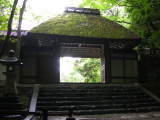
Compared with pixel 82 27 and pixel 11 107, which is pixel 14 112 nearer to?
pixel 11 107

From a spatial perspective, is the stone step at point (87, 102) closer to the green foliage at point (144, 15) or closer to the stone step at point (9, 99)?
the stone step at point (9, 99)

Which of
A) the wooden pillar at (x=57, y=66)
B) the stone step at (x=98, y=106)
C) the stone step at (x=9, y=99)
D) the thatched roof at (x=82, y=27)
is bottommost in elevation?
the stone step at (x=98, y=106)

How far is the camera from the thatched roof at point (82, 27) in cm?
1154

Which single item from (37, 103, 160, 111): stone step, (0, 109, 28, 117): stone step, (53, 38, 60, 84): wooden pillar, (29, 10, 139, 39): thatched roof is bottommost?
(37, 103, 160, 111): stone step

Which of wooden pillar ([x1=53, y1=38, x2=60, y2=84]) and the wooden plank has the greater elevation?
wooden pillar ([x1=53, y1=38, x2=60, y2=84])

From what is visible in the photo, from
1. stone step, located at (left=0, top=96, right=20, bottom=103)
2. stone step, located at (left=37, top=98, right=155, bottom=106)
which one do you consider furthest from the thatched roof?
stone step, located at (left=0, top=96, right=20, bottom=103)

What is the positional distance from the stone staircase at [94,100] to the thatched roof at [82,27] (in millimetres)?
3485

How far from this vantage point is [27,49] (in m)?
13.2

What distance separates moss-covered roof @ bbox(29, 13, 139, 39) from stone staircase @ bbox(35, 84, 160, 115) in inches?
137

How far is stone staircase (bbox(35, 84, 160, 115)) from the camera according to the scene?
8.52m

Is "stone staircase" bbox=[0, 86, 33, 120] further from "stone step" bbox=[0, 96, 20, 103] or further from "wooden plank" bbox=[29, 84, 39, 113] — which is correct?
"wooden plank" bbox=[29, 84, 39, 113]

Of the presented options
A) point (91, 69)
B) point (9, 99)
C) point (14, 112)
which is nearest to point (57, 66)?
point (9, 99)

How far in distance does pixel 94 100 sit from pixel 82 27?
5.36 metres

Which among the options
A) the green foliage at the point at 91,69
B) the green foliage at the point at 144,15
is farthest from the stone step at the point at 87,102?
the green foliage at the point at 91,69
